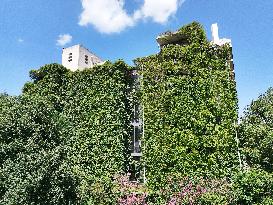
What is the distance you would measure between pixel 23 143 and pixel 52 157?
63.4 inches

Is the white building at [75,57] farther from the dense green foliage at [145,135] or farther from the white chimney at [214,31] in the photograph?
the white chimney at [214,31]

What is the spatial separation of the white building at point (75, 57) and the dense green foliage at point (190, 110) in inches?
983

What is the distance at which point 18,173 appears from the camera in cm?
1645

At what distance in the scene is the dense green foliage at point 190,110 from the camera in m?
23.0

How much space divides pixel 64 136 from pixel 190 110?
367 inches

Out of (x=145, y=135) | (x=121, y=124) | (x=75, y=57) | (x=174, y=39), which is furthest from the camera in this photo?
(x=75, y=57)

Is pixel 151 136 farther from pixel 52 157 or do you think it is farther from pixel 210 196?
pixel 52 157

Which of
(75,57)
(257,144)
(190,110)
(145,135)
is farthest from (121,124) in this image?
(75,57)

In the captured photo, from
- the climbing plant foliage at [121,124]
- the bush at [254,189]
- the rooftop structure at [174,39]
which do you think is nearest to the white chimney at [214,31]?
the rooftop structure at [174,39]

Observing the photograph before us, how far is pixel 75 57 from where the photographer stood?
50.2m

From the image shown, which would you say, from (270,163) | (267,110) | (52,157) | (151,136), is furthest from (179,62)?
(52,157)

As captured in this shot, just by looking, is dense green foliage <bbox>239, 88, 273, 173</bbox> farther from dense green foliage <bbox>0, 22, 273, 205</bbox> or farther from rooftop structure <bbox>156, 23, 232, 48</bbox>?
rooftop structure <bbox>156, 23, 232, 48</bbox>

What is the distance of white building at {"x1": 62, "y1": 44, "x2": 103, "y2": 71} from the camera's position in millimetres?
49694

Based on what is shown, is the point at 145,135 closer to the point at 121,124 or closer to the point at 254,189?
the point at 121,124
